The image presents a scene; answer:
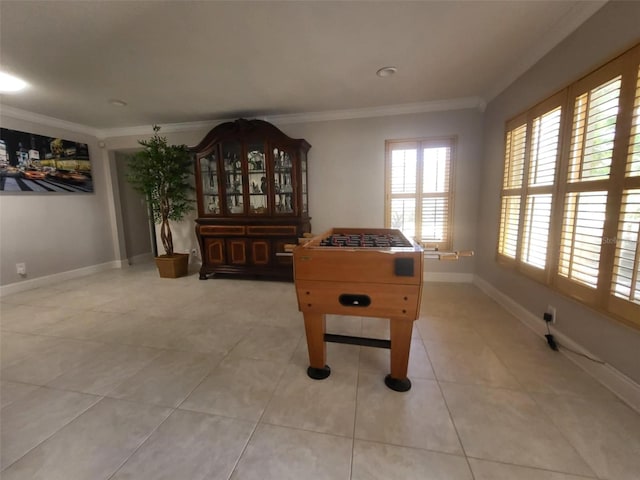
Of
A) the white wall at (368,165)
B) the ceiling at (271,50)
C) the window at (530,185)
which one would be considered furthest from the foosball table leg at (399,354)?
the white wall at (368,165)

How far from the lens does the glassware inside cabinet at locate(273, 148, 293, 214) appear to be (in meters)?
3.45

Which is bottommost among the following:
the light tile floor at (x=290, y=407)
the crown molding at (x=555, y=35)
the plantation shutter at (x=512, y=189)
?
the light tile floor at (x=290, y=407)

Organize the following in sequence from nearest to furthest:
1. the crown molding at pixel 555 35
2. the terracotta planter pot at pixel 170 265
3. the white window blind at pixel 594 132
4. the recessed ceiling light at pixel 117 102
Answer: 1. the white window blind at pixel 594 132
2. the crown molding at pixel 555 35
3. the recessed ceiling light at pixel 117 102
4. the terracotta planter pot at pixel 170 265

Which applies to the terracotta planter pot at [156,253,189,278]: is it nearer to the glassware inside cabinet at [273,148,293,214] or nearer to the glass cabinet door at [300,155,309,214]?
the glassware inside cabinet at [273,148,293,214]

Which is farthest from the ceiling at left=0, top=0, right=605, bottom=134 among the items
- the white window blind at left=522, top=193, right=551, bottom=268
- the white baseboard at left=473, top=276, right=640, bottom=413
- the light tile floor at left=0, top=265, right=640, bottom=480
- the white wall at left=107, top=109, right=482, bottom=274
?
the light tile floor at left=0, top=265, right=640, bottom=480

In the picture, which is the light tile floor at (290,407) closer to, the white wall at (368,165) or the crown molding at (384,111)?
the white wall at (368,165)

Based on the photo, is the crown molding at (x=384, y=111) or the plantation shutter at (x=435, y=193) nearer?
the crown molding at (x=384, y=111)

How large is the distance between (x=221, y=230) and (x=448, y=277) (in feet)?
11.0

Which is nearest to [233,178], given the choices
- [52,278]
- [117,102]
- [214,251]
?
[214,251]

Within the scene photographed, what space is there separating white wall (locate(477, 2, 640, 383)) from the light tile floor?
24 centimetres

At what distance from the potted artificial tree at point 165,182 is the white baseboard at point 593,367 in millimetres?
4383

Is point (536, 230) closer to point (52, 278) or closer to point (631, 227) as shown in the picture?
point (631, 227)

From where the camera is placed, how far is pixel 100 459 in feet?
3.61

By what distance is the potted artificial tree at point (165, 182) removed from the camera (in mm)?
3621
